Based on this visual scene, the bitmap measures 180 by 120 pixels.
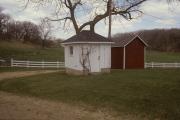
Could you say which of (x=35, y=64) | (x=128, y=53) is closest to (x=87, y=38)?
(x=128, y=53)

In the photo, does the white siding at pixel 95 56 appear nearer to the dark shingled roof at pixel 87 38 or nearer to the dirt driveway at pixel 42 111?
the dark shingled roof at pixel 87 38

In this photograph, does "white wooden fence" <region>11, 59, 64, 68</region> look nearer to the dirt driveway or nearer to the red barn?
the red barn

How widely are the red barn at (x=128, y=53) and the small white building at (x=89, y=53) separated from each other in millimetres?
5317

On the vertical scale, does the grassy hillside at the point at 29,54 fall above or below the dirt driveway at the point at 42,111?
above

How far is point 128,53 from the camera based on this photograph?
33.3m

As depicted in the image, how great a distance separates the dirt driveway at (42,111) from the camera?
13148 millimetres

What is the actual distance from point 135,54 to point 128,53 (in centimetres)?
79

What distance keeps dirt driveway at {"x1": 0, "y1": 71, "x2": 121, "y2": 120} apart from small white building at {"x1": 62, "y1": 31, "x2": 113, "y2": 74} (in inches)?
404

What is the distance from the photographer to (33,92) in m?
19.4

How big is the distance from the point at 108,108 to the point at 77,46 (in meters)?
12.9

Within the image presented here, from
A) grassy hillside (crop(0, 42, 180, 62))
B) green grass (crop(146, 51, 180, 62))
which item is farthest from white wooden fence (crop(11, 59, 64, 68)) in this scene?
green grass (crop(146, 51, 180, 62))

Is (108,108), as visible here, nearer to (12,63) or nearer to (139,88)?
(139,88)

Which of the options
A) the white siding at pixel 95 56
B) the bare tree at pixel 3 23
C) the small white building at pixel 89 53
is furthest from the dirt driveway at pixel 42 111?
the bare tree at pixel 3 23

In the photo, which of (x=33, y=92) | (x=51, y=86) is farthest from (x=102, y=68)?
(x=33, y=92)
